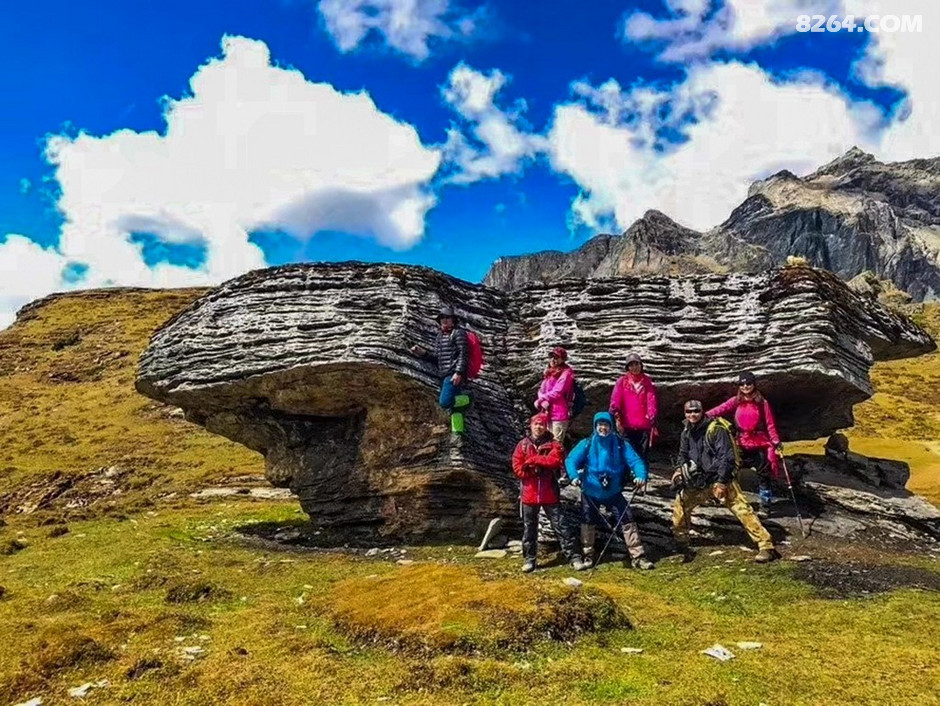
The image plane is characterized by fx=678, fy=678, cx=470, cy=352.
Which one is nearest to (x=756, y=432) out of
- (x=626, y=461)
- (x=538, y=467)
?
(x=626, y=461)

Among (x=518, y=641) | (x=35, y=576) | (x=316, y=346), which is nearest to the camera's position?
(x=518, y=641)

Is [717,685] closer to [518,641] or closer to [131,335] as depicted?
[518,641]

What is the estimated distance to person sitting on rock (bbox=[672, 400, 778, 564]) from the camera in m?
16.6

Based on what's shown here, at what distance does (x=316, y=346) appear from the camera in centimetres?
2103

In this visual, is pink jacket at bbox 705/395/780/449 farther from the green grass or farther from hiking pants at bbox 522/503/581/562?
hiking pants at bbox 522/503/581/562

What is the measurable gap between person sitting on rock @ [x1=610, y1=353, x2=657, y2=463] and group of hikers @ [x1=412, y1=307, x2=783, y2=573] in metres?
0.03

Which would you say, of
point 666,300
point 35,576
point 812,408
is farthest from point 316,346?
point 812,408

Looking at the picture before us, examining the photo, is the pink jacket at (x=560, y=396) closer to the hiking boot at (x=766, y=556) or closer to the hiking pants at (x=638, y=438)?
the hiking pants at (x=638, y=438)

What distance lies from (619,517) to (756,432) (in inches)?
219

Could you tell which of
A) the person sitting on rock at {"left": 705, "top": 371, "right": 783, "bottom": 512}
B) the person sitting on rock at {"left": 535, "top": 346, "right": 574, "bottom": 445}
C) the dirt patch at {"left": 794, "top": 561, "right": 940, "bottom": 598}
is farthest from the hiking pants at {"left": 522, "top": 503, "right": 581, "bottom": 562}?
the person sitting on rock at {"left": 705, "top": 371, "right": 783, "bottom": 512}

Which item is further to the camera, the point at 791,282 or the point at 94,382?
the point at 94,382

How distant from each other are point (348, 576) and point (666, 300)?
13655 mm

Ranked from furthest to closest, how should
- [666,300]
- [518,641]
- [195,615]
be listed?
[666,300], [195,615], [518,641]

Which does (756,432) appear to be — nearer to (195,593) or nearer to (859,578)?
(859,578)
